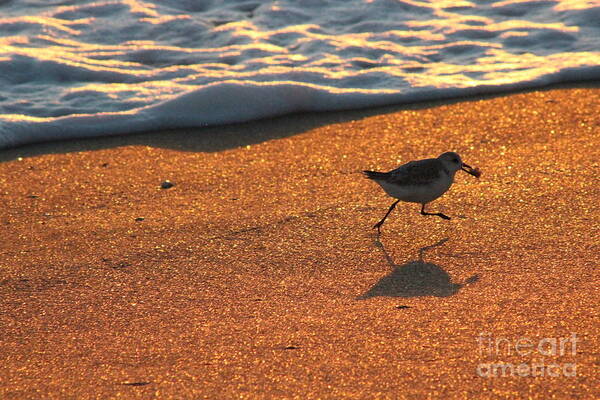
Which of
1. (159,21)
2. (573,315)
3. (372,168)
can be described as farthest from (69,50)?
(573,315)

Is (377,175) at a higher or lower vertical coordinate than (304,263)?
higher

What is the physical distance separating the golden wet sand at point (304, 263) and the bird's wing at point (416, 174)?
27 cm

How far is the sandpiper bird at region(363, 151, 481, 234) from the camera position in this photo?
3633 mm

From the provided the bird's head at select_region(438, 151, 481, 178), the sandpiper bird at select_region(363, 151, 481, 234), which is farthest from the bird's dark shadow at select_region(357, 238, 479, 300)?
the bird's head at select_region(438, 151, 481, 178)

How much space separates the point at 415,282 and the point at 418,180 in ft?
1.90

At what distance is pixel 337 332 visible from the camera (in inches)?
111

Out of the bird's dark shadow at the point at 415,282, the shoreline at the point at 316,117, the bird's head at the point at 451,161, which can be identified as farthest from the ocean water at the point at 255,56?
the bird's dark shadow at the point at 415,282

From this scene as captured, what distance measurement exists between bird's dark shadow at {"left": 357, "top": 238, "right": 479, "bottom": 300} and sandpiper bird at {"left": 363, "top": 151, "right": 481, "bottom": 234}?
33 centimetres

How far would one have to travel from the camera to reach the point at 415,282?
10.7ft

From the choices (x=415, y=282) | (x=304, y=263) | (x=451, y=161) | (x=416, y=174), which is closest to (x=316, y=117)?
(x=451, y=161)

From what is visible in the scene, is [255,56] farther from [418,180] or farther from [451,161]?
[418,180]

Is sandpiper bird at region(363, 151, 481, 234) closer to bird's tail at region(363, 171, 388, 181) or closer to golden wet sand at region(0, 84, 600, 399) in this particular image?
bird's tail at region(363, 171, 388, 181)

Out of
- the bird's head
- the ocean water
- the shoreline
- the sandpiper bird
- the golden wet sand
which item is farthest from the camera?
the ocean water

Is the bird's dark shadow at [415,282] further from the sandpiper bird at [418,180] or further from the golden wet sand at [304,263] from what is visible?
the sandpiper bird at [418,180]
